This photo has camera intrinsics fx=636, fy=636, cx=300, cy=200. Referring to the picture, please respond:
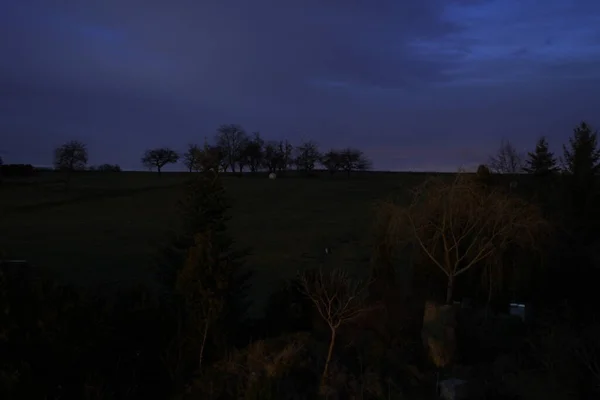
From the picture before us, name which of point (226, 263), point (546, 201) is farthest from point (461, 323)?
point (546, 201)

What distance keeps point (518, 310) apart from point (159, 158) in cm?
8866

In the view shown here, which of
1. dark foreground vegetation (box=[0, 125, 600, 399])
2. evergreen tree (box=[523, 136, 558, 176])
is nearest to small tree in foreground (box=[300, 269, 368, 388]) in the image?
dark foreground vegetation (box=[0, 125, 600, 399])

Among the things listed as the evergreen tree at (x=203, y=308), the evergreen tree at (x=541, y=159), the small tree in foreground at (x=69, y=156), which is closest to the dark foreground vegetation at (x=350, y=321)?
the evergreen tree at (x=203, y=308)

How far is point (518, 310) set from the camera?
60.1 ft

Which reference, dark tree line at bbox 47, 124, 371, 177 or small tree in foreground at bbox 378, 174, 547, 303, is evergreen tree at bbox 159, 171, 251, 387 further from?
dark tree line at bbox 47, 124, 371, 177

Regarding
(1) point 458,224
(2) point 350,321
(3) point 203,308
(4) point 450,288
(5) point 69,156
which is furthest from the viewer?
(5) point 69,156

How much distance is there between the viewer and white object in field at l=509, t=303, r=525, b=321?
1788cm

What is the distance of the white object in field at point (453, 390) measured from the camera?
12250mm

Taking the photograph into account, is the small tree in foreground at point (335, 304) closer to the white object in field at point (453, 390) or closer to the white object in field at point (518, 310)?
the white object in field at point (453, 390)

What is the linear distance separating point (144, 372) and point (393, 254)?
10.2 m

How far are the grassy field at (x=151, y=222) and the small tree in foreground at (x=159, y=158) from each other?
358 inches

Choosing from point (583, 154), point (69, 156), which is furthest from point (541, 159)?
point (69, 156)

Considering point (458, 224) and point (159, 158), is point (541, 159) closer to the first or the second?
point (458, 224)

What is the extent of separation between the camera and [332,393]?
12.5 metres
